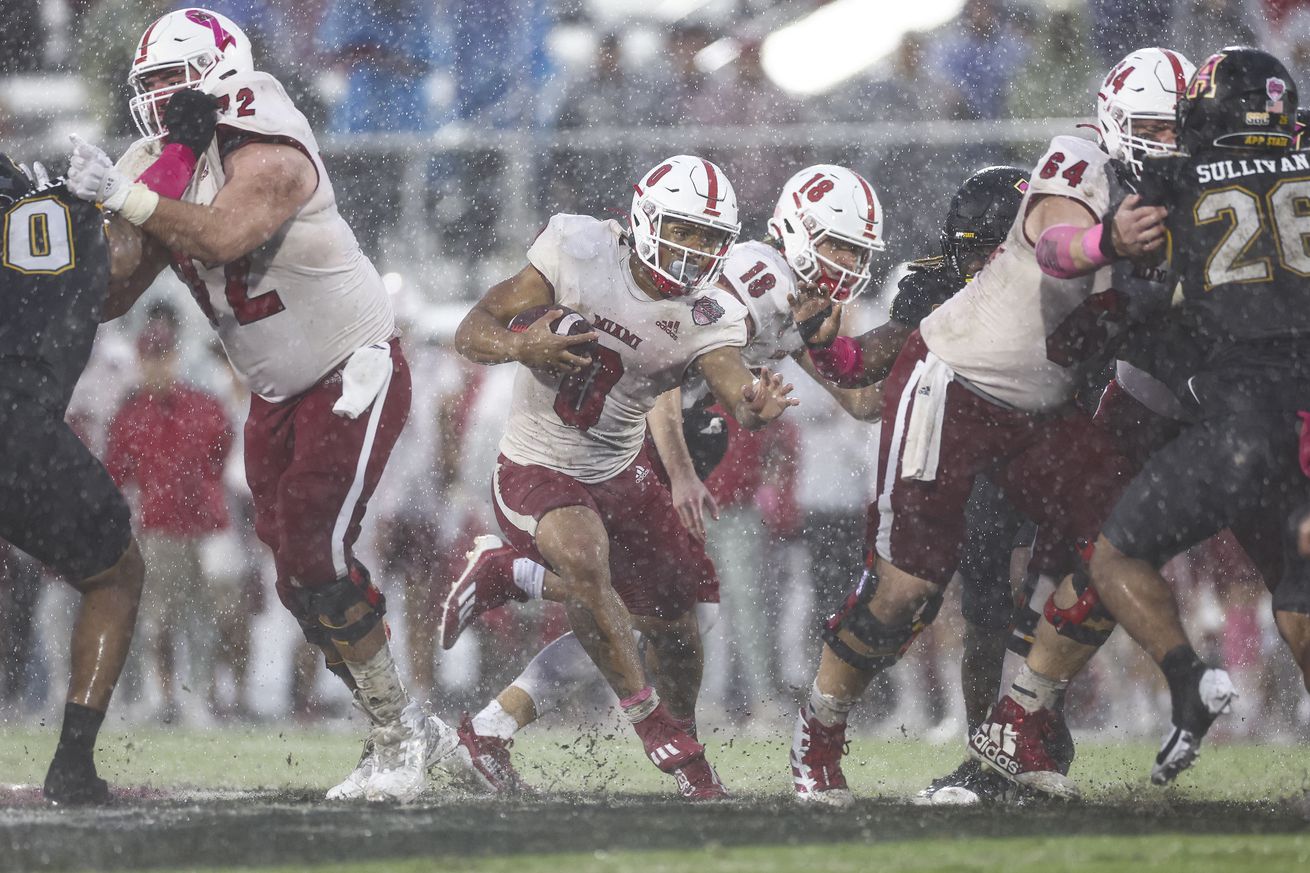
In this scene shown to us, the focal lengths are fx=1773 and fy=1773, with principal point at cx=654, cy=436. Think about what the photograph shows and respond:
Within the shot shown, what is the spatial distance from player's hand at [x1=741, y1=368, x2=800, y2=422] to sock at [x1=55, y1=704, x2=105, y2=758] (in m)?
1.87

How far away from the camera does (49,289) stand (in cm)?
455

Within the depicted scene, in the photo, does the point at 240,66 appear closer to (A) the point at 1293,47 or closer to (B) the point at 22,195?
(B) the point at 22,195

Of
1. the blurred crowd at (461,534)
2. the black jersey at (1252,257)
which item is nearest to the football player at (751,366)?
the black jersey at (1252,257)

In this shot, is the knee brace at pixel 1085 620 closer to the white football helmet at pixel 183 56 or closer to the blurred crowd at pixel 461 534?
the white football helmet at pixel 183 56

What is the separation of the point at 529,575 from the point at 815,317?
120cm

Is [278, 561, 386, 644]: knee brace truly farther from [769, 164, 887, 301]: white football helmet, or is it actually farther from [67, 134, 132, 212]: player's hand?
[769, 164, 887, 301]: white football helmet

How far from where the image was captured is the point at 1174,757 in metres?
3.88

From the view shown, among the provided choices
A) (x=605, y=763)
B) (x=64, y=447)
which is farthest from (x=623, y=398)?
(x=64, y=447)

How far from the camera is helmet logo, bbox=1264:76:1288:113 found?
4203mm

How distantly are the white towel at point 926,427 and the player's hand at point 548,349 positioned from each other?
0.90m

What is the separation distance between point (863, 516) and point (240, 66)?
397 centimetres

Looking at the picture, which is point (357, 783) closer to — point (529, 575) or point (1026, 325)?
point (529, 575)

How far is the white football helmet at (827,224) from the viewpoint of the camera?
5.44m

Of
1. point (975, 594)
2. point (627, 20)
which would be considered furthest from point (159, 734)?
point (627, 20)
